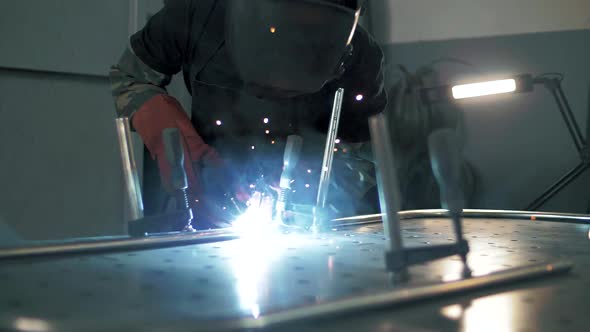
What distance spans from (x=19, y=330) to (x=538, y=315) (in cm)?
31

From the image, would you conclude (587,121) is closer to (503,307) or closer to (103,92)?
(103,92)

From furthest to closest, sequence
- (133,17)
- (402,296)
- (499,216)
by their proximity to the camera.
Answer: (133,17)
(499,216)
(402,296)

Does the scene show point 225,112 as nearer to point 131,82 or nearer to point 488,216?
point 131,82

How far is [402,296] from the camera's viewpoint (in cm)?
37

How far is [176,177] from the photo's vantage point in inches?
25.7

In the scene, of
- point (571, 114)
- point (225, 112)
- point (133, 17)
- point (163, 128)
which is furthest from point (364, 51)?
point (133, 17)

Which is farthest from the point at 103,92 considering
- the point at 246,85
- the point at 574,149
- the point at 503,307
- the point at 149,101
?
the point at 503,307

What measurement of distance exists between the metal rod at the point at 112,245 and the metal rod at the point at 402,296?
0.34 m

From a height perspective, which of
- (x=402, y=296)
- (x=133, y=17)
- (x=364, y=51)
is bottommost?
(x=402, y=296)

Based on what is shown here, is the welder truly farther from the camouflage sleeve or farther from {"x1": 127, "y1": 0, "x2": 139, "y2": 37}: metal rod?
{"x1": 127, "y1": 0, "x2": 139, "y2": 37}: metal rod

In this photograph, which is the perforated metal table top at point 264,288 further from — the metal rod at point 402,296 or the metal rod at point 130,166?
the metal rod at point 130,166

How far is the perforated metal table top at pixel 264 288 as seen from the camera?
329 millimetres

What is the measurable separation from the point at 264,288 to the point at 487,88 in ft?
4.89

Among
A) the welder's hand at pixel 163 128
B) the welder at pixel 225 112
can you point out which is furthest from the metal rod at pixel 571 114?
the welder's hand at pixel 163 128
